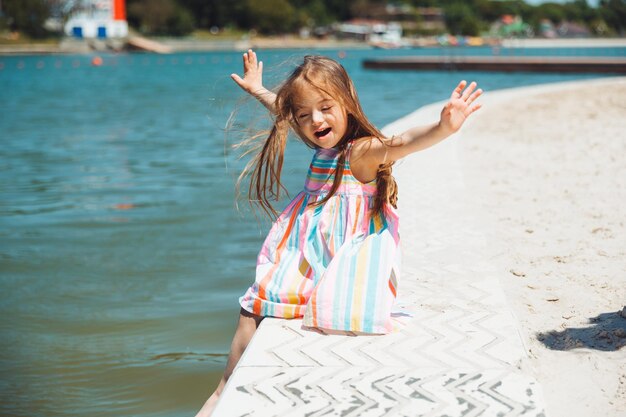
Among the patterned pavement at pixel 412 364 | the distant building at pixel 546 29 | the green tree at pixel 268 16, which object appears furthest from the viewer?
the distant building at pixel 546 29

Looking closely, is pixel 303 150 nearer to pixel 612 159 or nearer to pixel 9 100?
pixel 612 159

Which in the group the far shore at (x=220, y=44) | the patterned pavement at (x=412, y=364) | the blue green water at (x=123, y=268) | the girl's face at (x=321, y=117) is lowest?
the blue green water at (x=123, y=268)

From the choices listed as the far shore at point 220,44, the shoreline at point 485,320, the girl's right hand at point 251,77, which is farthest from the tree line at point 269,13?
the girl's right hand at point 251,77

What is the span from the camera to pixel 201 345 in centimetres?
430

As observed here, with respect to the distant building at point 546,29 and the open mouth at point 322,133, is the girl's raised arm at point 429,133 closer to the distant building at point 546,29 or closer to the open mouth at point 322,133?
the open mouth at point 322,133

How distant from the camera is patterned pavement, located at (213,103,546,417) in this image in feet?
8.15

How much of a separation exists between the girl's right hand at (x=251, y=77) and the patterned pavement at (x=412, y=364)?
1057 millimetres

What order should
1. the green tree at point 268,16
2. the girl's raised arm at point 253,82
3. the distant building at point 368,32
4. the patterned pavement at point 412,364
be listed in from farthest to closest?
the distant building at point 368,32
the green tree at point 268,16
the girl's raised arm at point 253,82
the patterned pavement at point 412,364

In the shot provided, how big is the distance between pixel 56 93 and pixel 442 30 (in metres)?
102

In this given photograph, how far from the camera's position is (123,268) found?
18.9 feet

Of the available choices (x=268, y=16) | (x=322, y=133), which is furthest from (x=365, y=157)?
(x=268, y=16)

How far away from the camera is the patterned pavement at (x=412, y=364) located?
248cm

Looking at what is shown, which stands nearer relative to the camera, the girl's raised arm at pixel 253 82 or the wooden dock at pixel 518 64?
the girl's raised arm at pixel 253 82

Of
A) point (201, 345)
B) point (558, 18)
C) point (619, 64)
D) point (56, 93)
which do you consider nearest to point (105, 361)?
point (201, 345)
